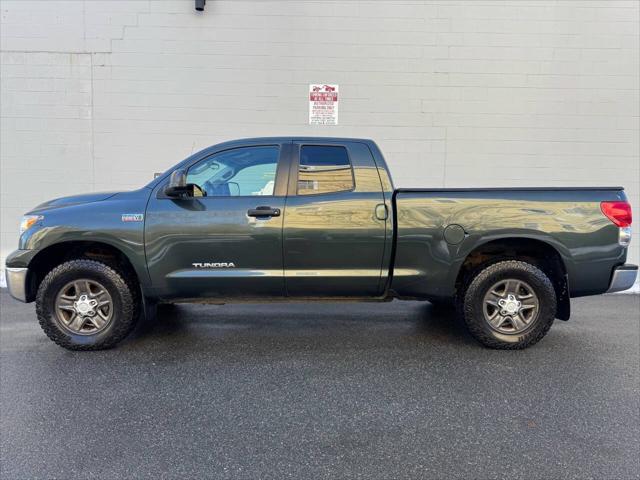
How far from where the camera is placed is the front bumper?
4090mm

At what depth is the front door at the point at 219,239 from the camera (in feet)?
13.3

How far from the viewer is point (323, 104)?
7555 mm

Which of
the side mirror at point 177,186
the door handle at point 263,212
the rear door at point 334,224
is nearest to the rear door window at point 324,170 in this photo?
the rear door at point 334,224

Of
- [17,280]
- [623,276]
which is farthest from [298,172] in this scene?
[623,276]

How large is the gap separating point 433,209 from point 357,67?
169 inches

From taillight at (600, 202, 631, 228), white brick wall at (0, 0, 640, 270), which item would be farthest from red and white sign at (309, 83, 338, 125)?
taillight at (600, 202, 631, 228)

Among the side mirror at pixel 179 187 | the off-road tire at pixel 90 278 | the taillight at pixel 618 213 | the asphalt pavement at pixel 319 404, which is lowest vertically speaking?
the asphalt pavement at pixel 319 404

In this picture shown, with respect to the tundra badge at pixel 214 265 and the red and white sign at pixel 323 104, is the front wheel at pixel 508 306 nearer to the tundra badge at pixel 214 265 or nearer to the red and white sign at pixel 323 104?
the tundra badge at pixel 214 265

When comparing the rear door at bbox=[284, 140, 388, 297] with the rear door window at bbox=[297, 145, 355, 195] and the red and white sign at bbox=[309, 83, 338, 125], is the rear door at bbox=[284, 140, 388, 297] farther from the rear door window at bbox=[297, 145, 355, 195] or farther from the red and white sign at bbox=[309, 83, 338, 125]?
the red and white sign at bbox=[309, 83, 338, 125]

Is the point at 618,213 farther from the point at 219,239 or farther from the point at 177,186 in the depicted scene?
the point at 177,186

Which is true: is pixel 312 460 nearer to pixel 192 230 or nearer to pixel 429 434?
pixel 429 434

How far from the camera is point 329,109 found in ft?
24.8

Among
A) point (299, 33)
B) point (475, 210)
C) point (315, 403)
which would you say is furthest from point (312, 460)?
point (299, 33)

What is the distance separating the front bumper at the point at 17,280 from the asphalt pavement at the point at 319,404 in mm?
576
